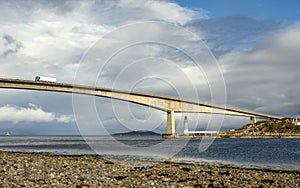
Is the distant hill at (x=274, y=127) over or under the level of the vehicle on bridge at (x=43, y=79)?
under

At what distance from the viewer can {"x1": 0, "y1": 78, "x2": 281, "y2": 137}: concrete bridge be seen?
9300 centimetres

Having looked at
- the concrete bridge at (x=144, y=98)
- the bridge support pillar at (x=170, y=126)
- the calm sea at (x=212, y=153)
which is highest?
the concrete bridge at (x=144, y=98)

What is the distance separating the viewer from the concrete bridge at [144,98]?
93000mm

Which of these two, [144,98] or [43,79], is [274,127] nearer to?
[144,98]

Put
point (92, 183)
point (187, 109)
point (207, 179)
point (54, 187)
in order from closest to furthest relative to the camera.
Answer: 1. point (54, 187)
2. point (92, 183)
3. point (207, 179)
4. point (187, 109)

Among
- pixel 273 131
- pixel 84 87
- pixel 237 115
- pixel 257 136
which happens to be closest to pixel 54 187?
pixel 84 87

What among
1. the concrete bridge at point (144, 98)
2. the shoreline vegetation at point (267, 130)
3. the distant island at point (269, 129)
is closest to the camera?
the concrete bridge at point (144, 98)

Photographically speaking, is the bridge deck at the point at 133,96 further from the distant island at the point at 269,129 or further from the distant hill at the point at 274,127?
the distant hill at the point at 274,127

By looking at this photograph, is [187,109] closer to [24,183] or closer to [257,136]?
[257,136]

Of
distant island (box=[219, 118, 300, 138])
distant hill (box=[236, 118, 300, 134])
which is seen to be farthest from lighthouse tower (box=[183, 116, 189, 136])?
distant hill (box=[236, 118, 300, 134])

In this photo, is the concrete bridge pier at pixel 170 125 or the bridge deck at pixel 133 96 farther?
the concrete bridge pier at pixel 170 125

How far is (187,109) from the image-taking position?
128375 mm

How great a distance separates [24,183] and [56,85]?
82.5m

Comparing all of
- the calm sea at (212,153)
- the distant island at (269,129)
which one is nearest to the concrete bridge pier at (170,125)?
the calm sea at (212,153)
